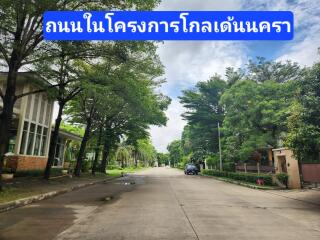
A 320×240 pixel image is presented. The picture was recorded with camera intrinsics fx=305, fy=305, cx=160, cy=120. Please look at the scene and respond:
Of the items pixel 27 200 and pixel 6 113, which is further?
pixel 6 113

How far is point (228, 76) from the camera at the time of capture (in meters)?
48.8

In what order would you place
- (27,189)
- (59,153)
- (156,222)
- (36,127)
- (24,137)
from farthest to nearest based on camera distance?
(59,153) → (36,127) → (24,137) → (27,189) → (156,222)

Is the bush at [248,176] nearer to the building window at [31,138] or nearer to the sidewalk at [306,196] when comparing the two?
the sidewalk at [306,196]

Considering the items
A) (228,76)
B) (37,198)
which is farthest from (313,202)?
(228,76)

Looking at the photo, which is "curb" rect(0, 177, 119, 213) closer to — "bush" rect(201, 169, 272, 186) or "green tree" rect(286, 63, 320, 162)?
"green tree" rect(286, 63, 320, 162)

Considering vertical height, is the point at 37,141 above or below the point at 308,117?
above

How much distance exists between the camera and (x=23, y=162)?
23641mm

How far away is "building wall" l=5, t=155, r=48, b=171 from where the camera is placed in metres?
22.6

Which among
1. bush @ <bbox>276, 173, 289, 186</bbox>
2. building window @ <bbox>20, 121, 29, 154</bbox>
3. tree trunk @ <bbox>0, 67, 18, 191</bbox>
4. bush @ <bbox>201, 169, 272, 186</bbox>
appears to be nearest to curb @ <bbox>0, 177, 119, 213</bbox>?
tree trunk @ <bbox>0, 67, 18, 191</bbox>

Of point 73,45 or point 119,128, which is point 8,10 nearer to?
point 73,45

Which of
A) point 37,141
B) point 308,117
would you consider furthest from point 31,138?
point 308,117

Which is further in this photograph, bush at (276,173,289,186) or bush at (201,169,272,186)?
bush at (201,169,272,186)

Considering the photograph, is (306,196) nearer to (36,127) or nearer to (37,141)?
(36,127)

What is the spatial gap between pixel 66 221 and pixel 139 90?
1288cm
